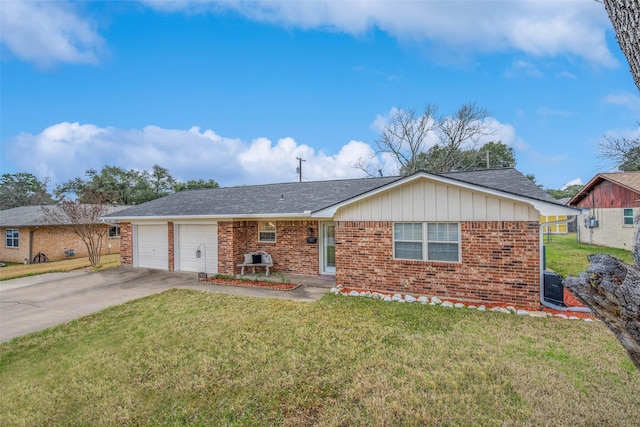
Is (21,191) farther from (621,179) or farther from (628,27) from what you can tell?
(621,179)

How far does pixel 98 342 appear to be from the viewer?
554 cm

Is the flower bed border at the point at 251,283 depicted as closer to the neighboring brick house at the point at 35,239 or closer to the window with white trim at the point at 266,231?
the window with white trim at the point at 266,231

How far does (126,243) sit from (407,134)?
24.7 m

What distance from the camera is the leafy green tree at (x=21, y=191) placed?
38375mm

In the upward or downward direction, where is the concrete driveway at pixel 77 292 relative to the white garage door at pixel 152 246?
downward

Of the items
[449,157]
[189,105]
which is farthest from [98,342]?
[449,157]

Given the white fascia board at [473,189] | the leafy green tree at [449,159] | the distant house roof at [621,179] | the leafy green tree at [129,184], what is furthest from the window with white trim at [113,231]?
the distant house roof at [621,179]

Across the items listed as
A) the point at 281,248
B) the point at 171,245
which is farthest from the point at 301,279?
the point at 171,245

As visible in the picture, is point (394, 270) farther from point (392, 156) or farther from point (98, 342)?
point (392, 156)

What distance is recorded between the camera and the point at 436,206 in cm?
750

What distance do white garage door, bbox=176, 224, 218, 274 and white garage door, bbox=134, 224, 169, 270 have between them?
710mm

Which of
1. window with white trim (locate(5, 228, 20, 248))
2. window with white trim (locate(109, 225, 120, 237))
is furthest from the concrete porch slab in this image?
window with white trim (locate(5, 228, 20, 248))

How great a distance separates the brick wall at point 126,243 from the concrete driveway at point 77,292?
91 cm

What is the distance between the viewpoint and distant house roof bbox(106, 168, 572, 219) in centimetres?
919
